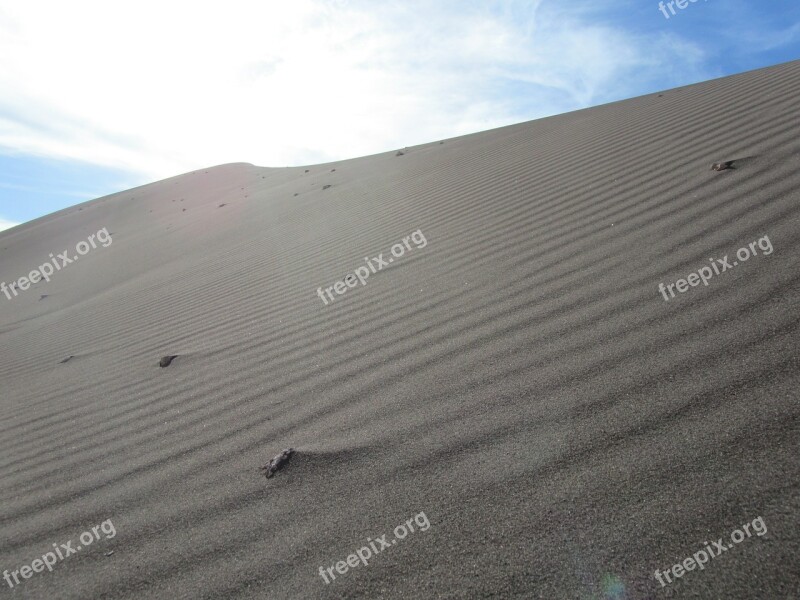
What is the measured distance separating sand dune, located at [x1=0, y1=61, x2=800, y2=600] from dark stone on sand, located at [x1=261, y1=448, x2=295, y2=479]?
1.5 inches

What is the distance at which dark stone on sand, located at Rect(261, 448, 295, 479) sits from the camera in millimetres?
1780


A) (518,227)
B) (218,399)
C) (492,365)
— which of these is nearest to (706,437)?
(492,365)

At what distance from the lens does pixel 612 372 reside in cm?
178

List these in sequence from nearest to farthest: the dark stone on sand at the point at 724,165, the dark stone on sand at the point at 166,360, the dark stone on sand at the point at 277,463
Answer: the dark stone on sand at the point at 277,463 < the dark stone on sand at the point at 166,360 < the dark stone on sand at the point at 724,165

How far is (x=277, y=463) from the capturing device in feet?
5.88

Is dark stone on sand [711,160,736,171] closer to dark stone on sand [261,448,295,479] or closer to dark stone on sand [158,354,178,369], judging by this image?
dark stone on sand [261,448,295,479]

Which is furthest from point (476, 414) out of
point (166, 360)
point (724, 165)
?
point (724, 165)

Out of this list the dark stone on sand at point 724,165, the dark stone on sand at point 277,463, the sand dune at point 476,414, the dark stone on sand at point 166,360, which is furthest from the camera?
the dark stone on sand at point 724,165

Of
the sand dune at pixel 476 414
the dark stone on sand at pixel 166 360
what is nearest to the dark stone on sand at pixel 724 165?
the sand dune at pixel 476 414

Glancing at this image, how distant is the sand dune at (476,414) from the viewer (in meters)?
1.24

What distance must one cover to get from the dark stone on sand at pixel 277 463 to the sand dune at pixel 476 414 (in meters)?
0.04

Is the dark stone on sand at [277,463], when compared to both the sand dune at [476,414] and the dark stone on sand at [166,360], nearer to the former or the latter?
the sand dune at [476,414]

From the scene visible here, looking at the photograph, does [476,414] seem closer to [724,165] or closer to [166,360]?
[166,360]

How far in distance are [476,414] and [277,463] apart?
31.7 inches
